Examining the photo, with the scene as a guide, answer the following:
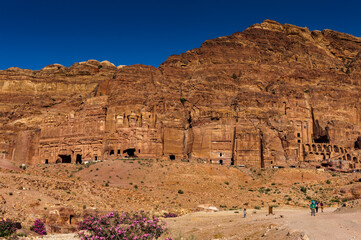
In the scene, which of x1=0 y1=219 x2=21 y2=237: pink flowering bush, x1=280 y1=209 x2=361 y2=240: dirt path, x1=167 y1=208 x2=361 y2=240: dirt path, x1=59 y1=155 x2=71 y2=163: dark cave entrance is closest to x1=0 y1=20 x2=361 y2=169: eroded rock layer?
x1=59 y1=155 x2=71 y2=163: dark cave entrance

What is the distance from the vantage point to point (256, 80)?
3467 inches

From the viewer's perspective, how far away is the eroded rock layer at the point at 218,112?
7112 centimetres

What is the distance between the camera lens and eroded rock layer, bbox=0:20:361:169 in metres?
71.1

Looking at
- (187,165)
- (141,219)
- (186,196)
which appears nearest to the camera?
(141,219)

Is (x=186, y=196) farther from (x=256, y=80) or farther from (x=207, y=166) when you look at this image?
(x=256, y=80)

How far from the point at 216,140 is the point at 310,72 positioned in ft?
108

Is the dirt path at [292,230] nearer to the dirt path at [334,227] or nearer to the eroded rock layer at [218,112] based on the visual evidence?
the dirt path at [334,227]

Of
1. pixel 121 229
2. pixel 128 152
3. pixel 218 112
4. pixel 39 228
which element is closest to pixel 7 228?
pixel 39 228

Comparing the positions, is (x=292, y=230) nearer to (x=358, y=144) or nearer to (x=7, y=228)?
(x=7, y=228)

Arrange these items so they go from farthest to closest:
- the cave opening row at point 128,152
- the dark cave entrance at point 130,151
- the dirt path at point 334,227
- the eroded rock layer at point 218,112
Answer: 1. the eroded rock layer at point 218,112
2. the dark cave entrance at point 130,151
3. the cave opening row at point 128,152
4. the dirt path at point 334,227

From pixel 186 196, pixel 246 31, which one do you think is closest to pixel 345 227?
pixel 186 196

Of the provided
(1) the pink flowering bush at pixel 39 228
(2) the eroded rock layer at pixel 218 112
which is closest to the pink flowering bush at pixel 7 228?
(1) the pink flowering bush at pixel 39 228

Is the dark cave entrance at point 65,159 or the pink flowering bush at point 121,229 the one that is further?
the dark cave entrance at point 65,159

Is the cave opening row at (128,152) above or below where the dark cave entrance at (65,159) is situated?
above
